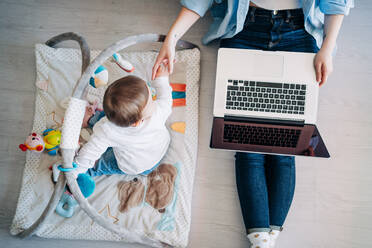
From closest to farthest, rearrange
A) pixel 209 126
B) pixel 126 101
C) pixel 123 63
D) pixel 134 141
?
pixel 126 101, pixel 134 141, pixel 123 63, pixel 209 126

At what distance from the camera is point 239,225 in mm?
1302

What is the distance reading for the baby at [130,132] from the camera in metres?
0.97

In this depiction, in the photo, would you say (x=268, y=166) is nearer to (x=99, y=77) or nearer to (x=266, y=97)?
(x=266, y=97)

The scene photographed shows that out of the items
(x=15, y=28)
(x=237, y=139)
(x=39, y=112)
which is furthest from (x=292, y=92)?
(x=15, y=28)

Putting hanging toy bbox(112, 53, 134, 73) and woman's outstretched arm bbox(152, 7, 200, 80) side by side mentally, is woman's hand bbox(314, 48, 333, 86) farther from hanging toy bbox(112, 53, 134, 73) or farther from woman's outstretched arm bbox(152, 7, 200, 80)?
hanging toy bbox(112, 53, 134, 73)

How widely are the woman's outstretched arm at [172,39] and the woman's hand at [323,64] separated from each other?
50 cm

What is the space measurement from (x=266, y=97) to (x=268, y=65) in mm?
121

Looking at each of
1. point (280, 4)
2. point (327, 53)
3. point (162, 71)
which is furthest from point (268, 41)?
point (162, 71)

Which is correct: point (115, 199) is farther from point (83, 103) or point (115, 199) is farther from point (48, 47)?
point (48, 47)

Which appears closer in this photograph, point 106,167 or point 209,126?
point 106,167

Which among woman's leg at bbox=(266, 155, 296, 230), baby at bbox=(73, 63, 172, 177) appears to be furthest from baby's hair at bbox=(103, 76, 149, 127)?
woman's leg at bbox=(266, 155, 296, 230)

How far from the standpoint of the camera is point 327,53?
1.09 m

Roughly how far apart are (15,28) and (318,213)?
1755mm

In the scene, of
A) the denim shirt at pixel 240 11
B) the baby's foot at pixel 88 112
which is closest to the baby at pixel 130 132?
the baby's foot at pixel 88 112
